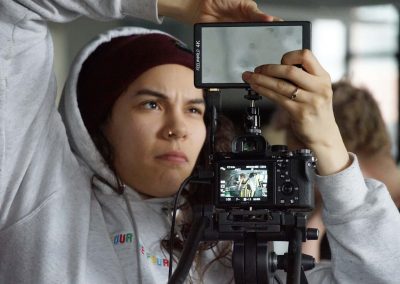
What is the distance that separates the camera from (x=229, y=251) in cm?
162

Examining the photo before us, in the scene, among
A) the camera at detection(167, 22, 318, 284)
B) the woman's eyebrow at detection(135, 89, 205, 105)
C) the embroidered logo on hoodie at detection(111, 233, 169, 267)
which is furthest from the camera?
the woman's eyebrow at detection(135, 89, 205, 105)

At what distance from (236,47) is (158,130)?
0.40 meters

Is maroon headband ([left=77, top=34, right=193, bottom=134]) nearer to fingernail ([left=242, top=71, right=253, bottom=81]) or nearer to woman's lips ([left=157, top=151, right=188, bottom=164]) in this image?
woman's lips ([left=157, top=151, right=188, bottom=164])

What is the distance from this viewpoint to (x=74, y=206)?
1560 millimetres

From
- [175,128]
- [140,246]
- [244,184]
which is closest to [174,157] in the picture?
[175,128]

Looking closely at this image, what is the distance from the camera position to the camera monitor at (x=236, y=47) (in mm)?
1250

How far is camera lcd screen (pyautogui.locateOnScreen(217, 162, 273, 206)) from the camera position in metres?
1.21

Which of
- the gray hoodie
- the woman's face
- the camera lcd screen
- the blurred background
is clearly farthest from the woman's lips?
the blurred background

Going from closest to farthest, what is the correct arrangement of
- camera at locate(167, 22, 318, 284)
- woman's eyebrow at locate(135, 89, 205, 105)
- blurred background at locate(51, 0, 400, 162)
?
1. camera at locate(167, 22, 318, 284)
2. woman's eyebrow at locate(135, 89, 205, 105)
3. blurred background at locate(51, 0, 400, 162)

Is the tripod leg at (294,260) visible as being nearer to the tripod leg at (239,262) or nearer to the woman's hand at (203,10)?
the tripod leg at (239,262)

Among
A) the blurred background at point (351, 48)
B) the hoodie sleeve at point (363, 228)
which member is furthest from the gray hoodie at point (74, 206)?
the blurred background at point (351, 48)

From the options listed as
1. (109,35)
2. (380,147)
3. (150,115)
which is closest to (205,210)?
(150,115)

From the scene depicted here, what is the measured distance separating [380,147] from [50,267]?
4.55 feet

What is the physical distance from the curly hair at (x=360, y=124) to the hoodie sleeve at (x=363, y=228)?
3.52 ft
